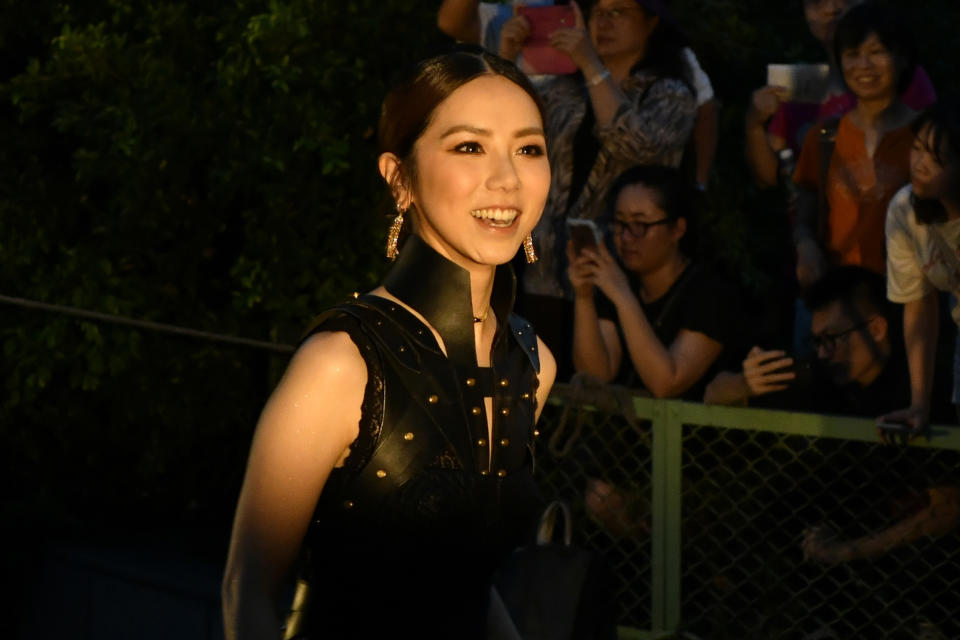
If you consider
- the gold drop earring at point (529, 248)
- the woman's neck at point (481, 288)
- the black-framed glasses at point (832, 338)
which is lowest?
the black-framed glasses at point (832, 338)

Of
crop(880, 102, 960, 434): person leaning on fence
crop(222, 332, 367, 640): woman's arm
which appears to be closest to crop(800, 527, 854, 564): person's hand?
crop(880, 102, 960, 434): person leaning on fence

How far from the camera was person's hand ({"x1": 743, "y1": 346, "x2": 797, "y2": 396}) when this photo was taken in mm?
4723

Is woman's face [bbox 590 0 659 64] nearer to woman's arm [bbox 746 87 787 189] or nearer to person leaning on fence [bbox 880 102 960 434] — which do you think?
woman's arm [bbox 746 87 787 189]

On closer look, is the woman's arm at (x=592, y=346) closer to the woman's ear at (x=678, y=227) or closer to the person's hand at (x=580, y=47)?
the woman's ear at (x=678, y=227)

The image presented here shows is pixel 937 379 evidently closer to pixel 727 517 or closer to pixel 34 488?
pixel 727 517

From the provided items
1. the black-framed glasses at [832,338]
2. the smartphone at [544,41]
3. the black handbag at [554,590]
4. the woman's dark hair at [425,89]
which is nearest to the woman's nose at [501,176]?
the woman's dark hair at [425,89]

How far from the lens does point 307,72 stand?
5992 mm

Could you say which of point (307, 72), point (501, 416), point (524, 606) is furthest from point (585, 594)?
point (307, 72)

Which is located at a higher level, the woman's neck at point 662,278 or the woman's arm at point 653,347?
the woman's neck at point 662,278

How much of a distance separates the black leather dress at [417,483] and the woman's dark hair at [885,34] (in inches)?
112

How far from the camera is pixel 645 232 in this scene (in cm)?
525

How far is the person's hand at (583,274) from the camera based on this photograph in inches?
201

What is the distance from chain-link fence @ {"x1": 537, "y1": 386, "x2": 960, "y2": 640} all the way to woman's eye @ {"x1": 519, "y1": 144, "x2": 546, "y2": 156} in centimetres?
196

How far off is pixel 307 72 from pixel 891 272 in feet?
7.89
